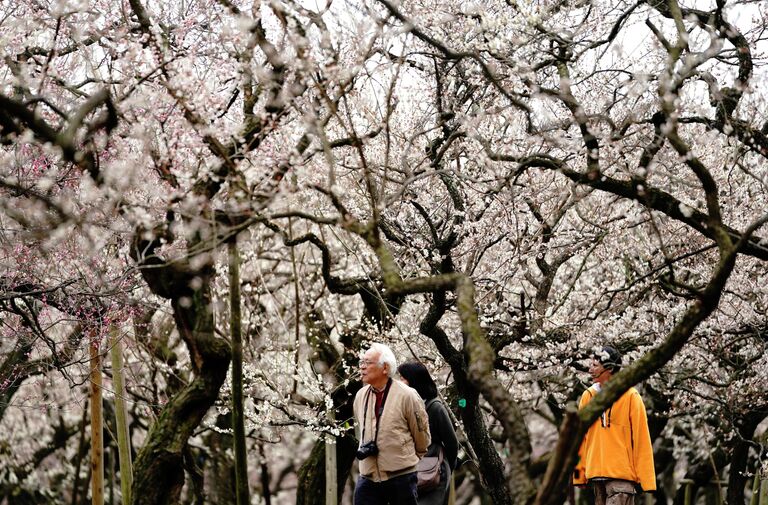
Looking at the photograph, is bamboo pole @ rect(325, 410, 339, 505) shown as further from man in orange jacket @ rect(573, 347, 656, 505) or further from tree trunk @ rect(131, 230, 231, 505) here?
man in orange jacket @ rect(573, 347, 656, 505)

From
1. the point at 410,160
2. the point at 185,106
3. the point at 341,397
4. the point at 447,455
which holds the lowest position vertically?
the point at 447,455

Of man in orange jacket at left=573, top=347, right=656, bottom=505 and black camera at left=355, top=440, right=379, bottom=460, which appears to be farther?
man in orange jacket at left=573, top=347, right=656, bottom=505

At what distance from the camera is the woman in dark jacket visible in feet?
22.8

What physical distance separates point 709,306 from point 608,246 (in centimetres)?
739

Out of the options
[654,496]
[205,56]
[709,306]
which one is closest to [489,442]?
[205,56]

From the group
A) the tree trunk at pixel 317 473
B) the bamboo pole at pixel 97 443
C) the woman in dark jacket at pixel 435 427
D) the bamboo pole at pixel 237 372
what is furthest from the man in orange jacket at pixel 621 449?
the tree trunk at pixel 317 473

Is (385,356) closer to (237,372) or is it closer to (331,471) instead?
(237,372)

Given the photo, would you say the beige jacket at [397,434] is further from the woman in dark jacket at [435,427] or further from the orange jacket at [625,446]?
the orange jacket at [625,446]

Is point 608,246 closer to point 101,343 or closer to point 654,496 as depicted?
point 101,343

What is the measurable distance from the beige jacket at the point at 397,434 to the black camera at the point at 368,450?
0.03m

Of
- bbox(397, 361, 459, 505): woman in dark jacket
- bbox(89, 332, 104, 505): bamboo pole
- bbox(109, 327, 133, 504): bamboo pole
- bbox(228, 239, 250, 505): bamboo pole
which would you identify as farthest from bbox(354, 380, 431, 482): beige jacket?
bbox(109, 327, 133, 504): bamboo pole

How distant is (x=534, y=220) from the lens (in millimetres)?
11680

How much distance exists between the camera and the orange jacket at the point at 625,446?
6.55 metres

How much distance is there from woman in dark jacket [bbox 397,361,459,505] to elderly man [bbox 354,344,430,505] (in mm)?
494
